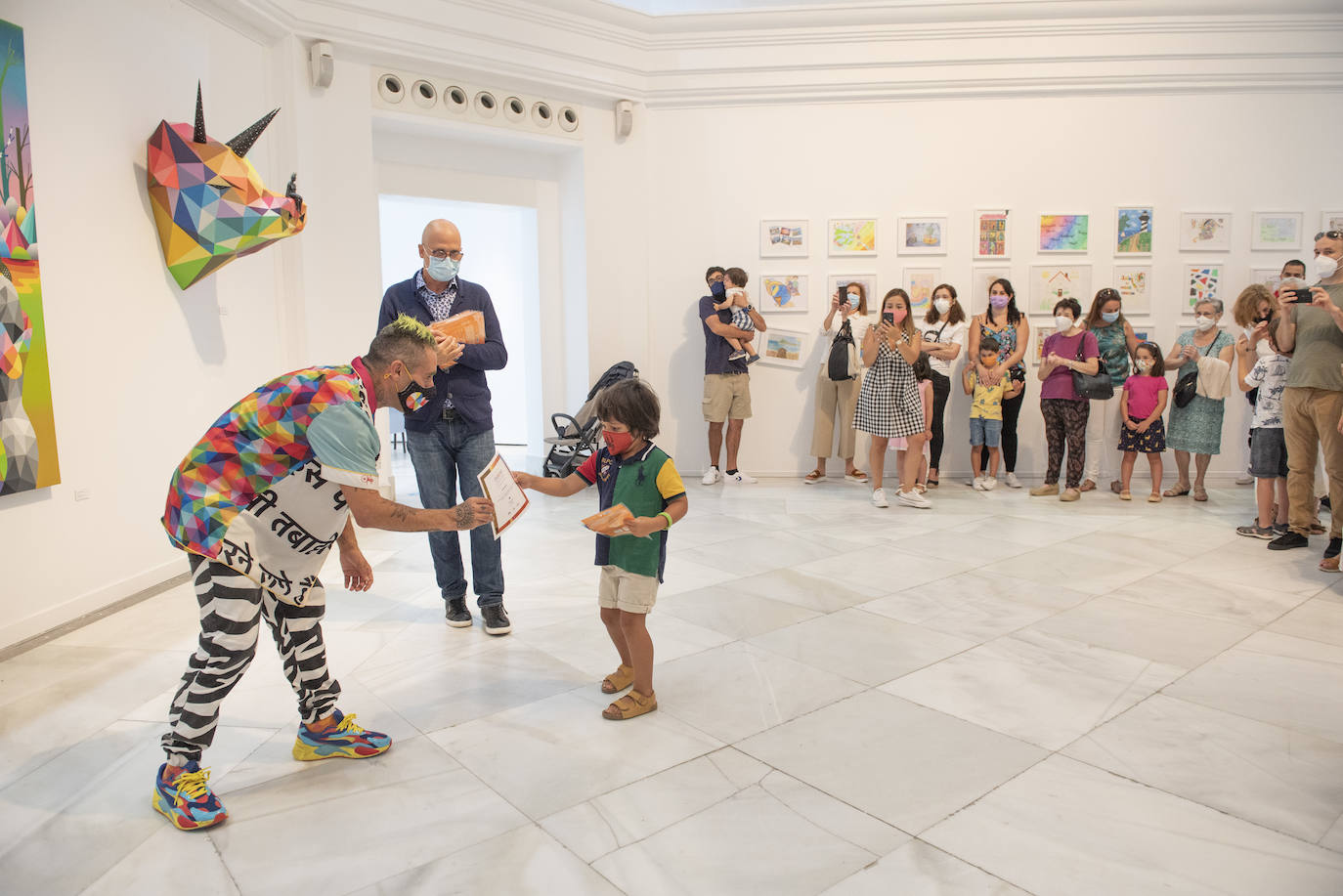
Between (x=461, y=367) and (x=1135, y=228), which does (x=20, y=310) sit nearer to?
(x=461, y=367)

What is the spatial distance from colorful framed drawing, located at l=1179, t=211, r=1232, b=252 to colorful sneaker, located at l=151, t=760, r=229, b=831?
899cm

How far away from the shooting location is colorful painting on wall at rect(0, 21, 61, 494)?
3.78 m

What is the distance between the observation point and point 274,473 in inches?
100

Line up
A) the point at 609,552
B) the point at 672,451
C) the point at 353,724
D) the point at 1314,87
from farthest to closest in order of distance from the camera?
the point at 672,451, the point at 1314,87, the point at 609,552, the point at 353,724

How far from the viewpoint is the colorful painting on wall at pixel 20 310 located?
378cm

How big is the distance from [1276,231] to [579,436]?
6855mm

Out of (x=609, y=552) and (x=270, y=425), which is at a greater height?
(x=270, y=425)

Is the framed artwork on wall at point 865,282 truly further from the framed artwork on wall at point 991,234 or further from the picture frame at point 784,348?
the framed artwork on wall at point 991,234

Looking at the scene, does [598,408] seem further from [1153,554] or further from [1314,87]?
[1314,87]

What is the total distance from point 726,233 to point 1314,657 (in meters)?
6.11

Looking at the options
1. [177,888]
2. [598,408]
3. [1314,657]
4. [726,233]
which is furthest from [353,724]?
[726,233]

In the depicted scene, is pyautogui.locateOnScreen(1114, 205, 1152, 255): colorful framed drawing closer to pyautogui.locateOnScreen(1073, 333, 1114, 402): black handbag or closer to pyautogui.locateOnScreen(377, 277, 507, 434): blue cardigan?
pyautogui.locateOnScreen(1073, 333, 1114, 402): black handbag

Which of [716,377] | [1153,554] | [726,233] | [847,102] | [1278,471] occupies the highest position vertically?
[847,102]

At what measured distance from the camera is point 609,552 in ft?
10.6
